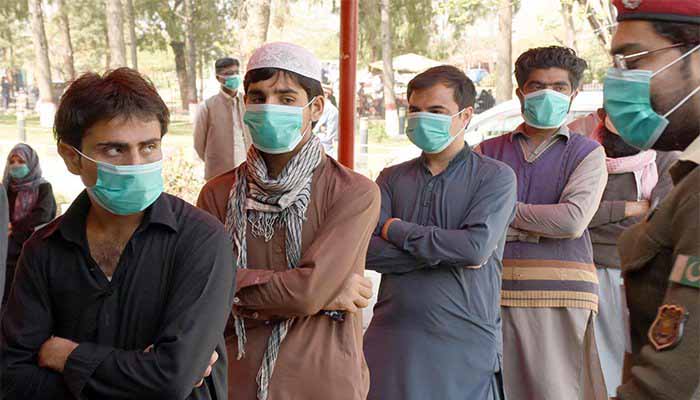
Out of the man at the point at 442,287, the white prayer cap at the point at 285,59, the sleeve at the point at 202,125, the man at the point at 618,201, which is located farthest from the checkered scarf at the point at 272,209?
the sleeve at the point at 202,125

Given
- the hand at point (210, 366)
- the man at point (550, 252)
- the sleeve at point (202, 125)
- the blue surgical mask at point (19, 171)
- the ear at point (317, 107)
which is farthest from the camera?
the sleeve at point (202, 125)

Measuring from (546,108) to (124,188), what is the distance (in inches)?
95.5

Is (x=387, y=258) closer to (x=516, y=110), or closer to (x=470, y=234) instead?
(x=470, y=234)

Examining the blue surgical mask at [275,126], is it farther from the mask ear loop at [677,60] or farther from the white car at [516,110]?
the white car at [516,110]

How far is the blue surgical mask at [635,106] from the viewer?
1.79m

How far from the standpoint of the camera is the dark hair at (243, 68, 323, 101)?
2.96 meters

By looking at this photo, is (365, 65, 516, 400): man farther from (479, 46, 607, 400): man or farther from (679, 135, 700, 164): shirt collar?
(679, 135, 700, 164): shirt collar

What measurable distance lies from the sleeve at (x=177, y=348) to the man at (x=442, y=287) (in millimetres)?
1303

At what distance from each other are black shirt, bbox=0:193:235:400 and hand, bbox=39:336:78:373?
0.8 inches

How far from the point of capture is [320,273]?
8.70 feet

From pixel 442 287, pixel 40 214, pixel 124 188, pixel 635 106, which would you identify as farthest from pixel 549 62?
pixel 40 214

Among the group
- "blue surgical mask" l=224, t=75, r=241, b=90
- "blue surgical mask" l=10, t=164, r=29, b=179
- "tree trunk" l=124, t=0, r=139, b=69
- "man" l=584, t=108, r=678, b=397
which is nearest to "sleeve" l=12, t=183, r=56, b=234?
"blue surgical mask" l=10, t=164, r=29, b=179

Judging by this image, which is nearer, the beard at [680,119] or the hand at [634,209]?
the beard at [680,119]

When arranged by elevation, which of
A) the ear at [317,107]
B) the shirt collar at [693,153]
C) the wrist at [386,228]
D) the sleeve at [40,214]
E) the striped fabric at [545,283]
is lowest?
the sleeve at [40,214]
